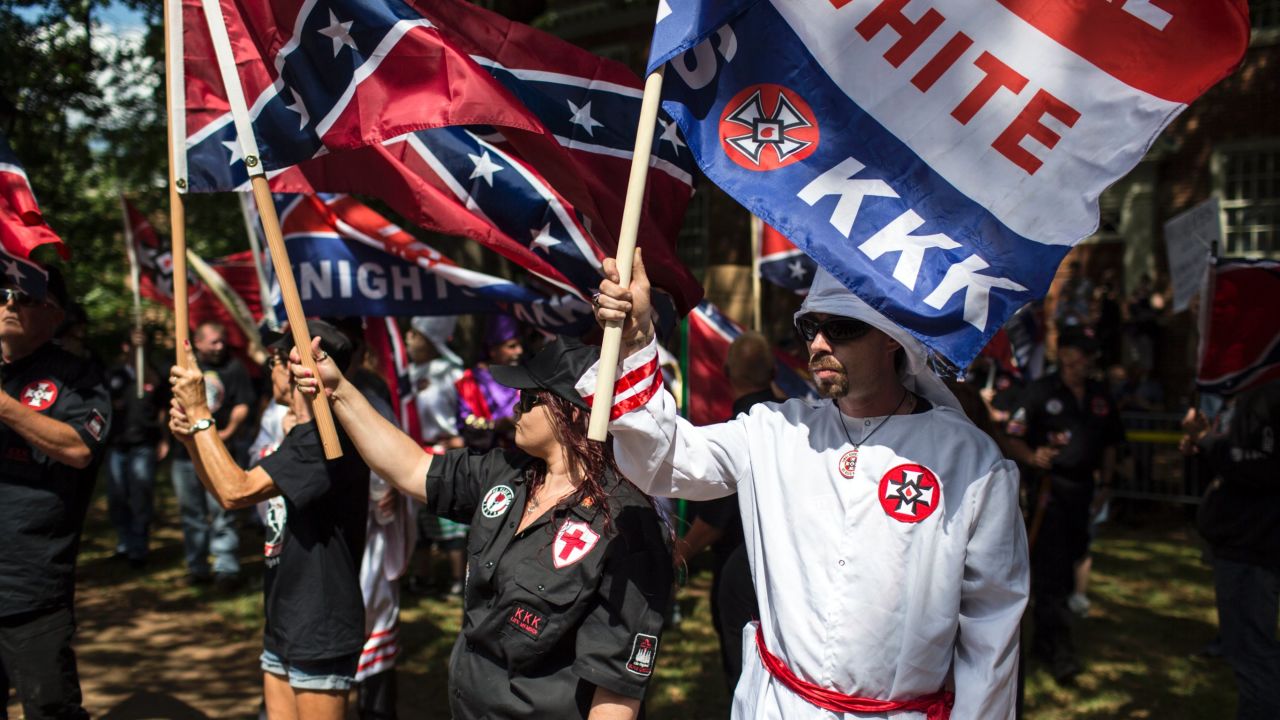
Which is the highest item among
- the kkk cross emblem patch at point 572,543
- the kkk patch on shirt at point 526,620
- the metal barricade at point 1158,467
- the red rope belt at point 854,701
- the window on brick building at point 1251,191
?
the window on brick building at point 1251,191

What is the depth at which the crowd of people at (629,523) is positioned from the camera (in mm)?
2621

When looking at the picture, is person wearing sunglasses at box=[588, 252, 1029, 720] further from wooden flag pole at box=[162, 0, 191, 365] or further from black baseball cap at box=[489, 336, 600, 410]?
wooden flag pole at box=[162, 0, 191, 365]

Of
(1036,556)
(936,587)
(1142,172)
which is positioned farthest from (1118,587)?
(1142,172)

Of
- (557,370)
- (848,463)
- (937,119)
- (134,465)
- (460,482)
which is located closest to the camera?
(848,463)

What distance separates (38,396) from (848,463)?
332 cm

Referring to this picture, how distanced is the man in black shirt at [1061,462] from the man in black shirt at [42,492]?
17.4 feet

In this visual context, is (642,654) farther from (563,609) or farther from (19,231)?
(19,231)

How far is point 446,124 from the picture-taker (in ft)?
11.2

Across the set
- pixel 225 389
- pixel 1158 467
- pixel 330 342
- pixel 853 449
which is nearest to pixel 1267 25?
pixel 1158 467

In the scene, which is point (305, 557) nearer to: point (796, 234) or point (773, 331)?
point (796, 234)

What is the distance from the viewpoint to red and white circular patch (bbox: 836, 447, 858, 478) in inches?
107

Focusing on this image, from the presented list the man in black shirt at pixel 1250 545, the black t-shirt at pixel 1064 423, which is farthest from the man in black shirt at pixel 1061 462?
the man in black shirt at pixel 1250 545

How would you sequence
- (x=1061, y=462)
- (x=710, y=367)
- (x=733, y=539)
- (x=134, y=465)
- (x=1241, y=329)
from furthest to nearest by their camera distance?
1. (x=134, y=465)
2. (x=710, y=367)
3. (x=1061, y=462)
4. (x=1241, y=329)
5. (x=733, y=539)

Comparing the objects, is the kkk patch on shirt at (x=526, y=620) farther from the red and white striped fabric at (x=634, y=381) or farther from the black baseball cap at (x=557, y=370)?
the red and white striped fabric at (x=634, y=381)
